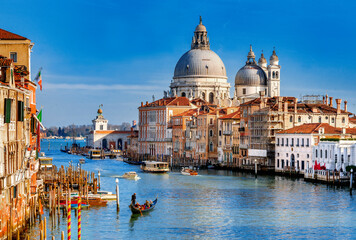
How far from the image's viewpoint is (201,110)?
243 feet

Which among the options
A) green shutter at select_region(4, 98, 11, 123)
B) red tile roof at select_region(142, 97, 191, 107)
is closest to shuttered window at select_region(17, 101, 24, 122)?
green shutter at select_region(4, 98, 11, 123)

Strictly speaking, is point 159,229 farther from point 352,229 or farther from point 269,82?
point 269,82

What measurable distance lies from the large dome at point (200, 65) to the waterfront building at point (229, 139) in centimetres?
2696

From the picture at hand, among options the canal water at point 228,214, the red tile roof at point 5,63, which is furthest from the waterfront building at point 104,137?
the red tile roof at point 5,63

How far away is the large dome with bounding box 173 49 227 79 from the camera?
92438mm

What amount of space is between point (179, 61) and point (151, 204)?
65.9 meters

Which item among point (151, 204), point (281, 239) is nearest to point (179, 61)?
point (151, 204)

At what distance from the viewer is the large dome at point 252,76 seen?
295 ft

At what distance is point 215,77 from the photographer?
9306cm

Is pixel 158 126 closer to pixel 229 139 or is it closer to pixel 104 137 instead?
pixel 229 139

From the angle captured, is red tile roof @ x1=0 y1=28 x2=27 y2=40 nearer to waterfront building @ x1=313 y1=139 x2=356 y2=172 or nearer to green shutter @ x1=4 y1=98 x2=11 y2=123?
green shutter @ x1=4 y1=98 x2=11 y2=123

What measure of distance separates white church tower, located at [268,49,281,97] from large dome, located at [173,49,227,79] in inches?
270

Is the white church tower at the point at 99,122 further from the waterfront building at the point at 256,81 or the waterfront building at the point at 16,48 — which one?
the waterfront building at the point at 16,48

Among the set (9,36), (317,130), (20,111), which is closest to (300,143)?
(317,130)
